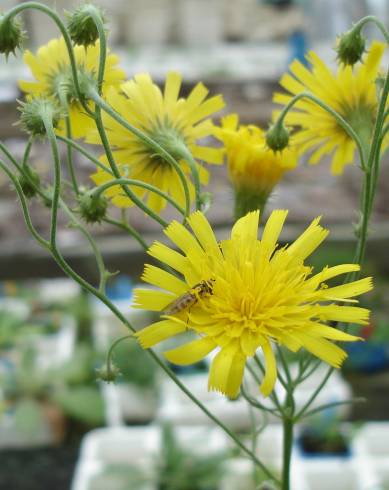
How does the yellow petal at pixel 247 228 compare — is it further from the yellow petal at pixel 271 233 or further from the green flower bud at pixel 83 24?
the green flower bud at pixel 83 24

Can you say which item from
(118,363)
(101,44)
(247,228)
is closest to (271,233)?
(247,228)

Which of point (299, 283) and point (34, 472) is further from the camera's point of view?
point (34, 472)

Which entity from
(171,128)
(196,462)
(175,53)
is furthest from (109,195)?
(175,53)

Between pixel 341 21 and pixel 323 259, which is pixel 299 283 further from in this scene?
pixel 341 21

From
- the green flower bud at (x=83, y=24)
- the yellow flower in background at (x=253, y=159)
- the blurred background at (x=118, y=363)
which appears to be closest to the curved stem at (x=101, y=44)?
the green flower bud at (x=83, y=24)

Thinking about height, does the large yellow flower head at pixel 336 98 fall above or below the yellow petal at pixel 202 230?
above

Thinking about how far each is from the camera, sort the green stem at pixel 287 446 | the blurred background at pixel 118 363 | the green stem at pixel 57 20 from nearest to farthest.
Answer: the green stem at pixel 57 20 < the green stem at pixel 287 446 < the blurred background at pixel 118 363
